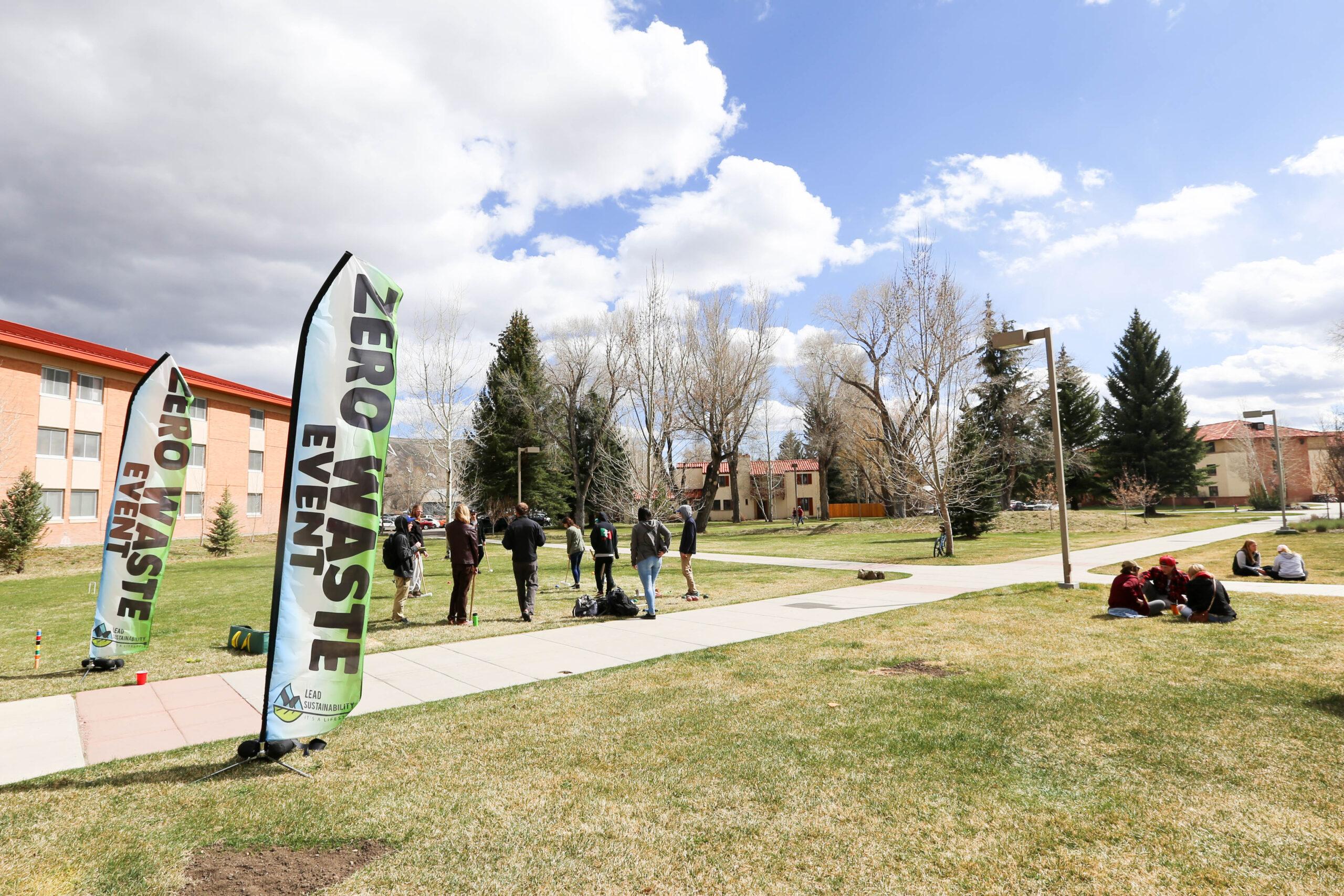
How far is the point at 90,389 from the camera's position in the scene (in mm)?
32688

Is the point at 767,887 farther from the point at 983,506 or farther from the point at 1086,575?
the point at 983,506

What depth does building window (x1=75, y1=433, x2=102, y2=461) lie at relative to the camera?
32.0m

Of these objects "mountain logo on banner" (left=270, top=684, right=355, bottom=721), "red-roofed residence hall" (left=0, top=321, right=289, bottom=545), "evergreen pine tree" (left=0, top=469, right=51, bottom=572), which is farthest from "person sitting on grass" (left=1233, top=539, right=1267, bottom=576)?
"evergreen pine tree" (left=0, top=469, right=51, bottom=572)

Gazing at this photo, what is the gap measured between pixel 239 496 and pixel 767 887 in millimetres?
45523

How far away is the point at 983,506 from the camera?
32.9m

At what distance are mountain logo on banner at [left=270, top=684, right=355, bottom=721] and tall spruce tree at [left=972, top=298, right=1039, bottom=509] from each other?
49324 mm

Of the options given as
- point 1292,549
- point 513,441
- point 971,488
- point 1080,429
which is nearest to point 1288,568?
point 1292,549

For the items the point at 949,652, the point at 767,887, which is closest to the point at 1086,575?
the point at 949,652

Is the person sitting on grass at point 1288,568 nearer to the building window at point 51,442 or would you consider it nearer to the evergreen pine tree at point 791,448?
the building window at point 51,442

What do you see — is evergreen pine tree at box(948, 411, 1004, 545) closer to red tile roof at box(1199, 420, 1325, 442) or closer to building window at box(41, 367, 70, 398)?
building window at box(41, 367, 70, 398)

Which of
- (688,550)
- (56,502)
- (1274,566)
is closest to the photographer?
(688,550)

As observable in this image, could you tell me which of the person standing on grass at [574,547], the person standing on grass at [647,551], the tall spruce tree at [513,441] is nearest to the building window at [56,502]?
the tall spruce tree at [513,441]

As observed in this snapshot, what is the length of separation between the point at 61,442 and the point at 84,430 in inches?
47.1

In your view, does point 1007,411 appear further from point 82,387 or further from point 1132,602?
point 82,387
